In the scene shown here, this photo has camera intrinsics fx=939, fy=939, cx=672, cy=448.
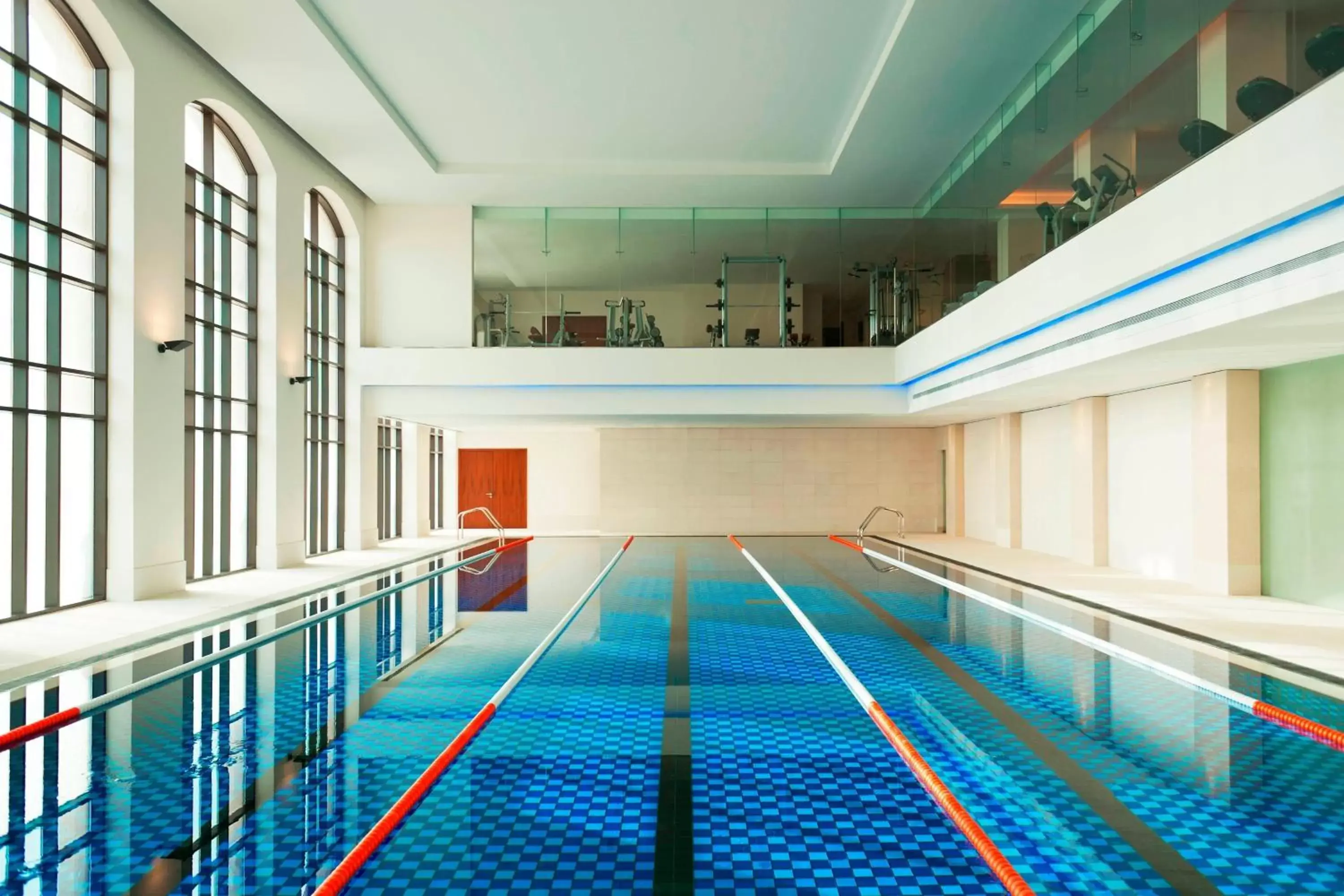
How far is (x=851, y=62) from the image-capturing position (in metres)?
11.1

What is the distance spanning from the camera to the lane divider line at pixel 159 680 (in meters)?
4.73

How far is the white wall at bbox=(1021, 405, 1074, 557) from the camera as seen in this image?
45.9 feet

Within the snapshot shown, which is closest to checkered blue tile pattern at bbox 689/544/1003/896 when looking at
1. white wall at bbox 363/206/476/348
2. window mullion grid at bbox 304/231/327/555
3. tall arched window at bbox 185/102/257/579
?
tall arched window at bbox 185/102/257/579

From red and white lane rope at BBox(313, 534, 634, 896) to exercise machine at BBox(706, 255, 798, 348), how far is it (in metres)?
9.41

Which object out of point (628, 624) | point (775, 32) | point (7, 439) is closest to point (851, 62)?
point (775, 32)

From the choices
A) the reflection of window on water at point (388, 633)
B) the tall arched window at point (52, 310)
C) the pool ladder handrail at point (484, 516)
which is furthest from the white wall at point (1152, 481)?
the tall arched window at point (52, 310)

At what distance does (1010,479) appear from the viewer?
15648mm

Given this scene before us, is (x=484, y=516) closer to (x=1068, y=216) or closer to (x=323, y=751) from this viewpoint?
(x=1068, y=216)

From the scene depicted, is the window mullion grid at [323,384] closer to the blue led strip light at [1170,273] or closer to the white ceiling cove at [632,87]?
the white ceiling cove at [632,87]

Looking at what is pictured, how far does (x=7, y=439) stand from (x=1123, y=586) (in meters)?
11.1

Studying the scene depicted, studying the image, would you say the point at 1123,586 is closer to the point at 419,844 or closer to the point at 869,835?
the point at 869,835

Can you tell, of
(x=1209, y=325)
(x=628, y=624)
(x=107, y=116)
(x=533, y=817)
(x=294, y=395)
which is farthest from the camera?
(x=294, y=395)

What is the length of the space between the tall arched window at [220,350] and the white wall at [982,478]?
39.6ft

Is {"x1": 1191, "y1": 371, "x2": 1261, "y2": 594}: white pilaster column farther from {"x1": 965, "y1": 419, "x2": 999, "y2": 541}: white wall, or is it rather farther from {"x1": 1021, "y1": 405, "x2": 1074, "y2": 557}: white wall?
{"x1": 965, "y1": 419, "x2": 999, "y2": 541}: white wall
